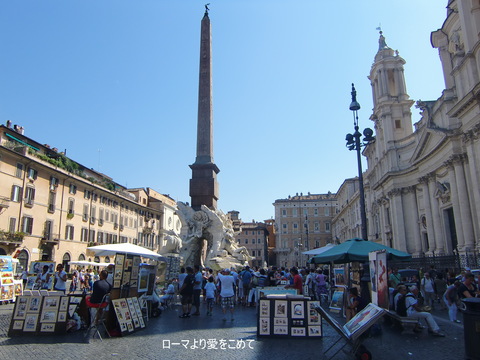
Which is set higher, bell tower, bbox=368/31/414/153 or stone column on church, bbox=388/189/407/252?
bell tower, bbox=368/31/414/153

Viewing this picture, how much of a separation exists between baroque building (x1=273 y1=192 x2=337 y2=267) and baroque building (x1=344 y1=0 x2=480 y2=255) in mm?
28145

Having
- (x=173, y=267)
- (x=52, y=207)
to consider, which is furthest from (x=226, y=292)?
(x=52, y=207)

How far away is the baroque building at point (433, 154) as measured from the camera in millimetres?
22891

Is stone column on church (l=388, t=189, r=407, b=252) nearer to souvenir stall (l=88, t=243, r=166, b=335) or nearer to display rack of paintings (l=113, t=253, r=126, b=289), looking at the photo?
souvenir stall (l=88, t=243, r=166, b=335)

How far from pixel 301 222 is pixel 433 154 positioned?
47070 mm

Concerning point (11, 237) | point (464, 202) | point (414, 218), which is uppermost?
point (414, 218)

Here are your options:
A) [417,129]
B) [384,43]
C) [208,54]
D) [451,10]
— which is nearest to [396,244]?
[417,129]

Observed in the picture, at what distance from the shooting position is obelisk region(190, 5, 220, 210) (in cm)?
1869

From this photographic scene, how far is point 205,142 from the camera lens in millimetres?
19766

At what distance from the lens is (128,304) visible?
7.62 meters

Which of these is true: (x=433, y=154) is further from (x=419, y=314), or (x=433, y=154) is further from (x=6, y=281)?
(x=6, y=281)

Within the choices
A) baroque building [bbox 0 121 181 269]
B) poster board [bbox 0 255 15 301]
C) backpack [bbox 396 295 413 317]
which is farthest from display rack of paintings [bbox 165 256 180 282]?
backpack [bbox 396 295 413 317]

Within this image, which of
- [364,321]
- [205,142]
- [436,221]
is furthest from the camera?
[436,221]

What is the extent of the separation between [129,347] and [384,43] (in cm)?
4639
